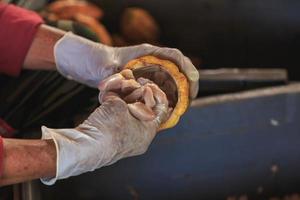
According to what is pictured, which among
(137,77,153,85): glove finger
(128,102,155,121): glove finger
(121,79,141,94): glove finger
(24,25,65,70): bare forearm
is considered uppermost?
(121,79,141,94): glove finger

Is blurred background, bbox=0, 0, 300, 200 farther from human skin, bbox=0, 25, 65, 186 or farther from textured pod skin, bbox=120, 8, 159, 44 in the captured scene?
textured pod skin, bbox=120, 8, 159, 44

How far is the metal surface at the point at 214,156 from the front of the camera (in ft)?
4.02

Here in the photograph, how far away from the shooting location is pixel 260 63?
1888mm

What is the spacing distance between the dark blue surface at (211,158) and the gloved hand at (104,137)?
317 millimetres

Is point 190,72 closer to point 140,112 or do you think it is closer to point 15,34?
point 140,112

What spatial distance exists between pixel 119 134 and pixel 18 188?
32 cm

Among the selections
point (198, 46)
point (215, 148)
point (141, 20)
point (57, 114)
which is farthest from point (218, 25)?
point (57, 114)

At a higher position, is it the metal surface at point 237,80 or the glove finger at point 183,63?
the glove finger at point 183,63

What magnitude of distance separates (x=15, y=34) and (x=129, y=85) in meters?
0.39

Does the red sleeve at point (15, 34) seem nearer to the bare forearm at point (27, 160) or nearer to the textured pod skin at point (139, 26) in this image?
the bare forearm at point (27, 160)

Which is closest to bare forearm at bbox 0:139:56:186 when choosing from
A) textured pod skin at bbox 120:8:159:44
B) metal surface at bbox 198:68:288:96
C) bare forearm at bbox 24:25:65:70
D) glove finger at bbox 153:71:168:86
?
glove finger at bbox 153:71:168:86

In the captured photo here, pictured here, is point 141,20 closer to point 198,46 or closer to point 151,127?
point 198,46

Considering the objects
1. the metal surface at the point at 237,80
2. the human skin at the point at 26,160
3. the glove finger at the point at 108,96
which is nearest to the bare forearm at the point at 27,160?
the human skin at the point at 26,160

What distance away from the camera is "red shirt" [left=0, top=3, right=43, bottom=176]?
46.4 inches
